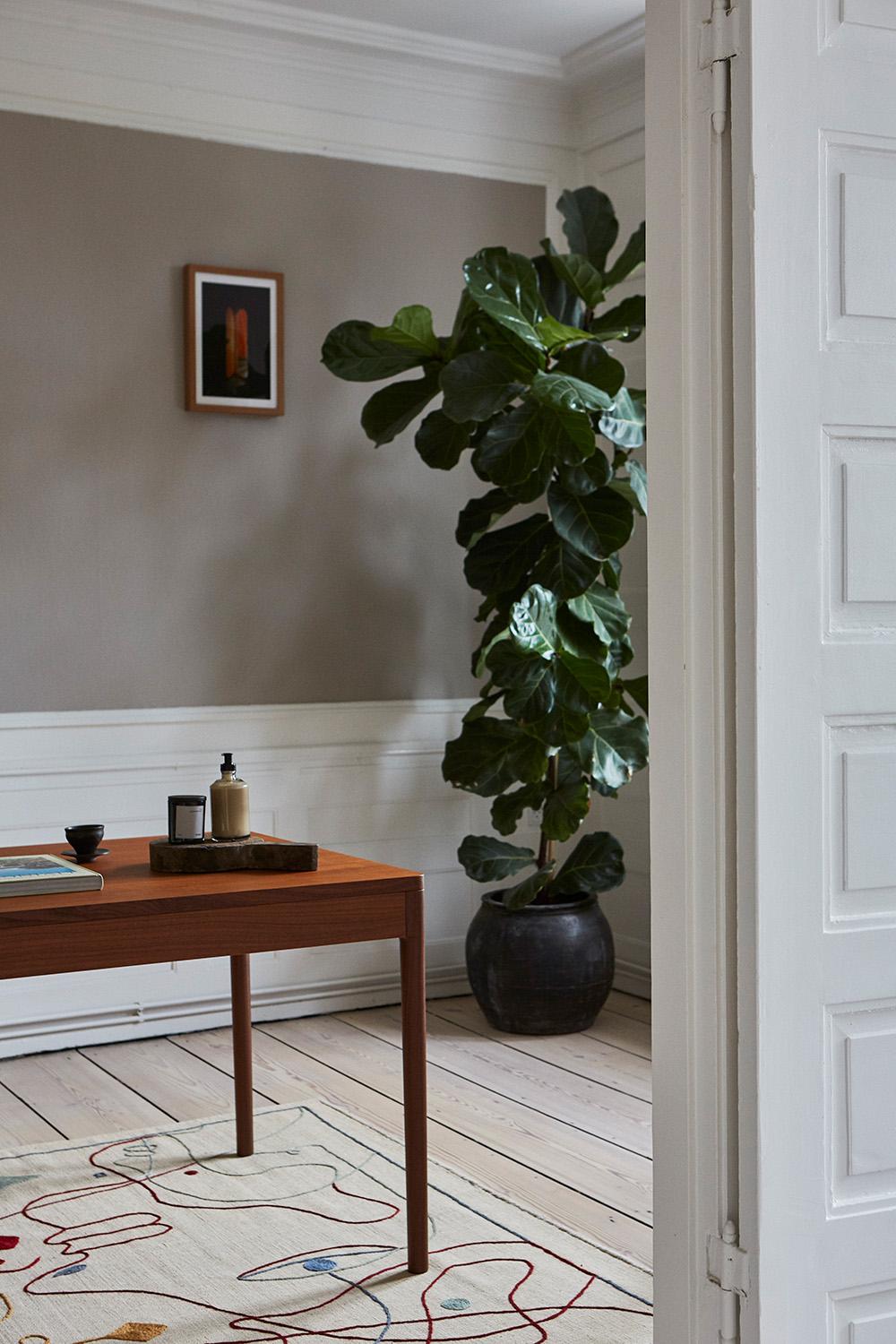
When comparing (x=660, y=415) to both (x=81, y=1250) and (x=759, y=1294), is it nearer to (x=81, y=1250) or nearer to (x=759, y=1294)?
(x=759, y=1294)

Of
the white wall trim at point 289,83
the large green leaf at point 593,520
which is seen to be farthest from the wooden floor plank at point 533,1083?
the white wall trim at point 289,83

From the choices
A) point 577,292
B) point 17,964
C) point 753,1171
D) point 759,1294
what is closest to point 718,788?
point 753,1171

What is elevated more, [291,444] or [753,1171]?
[291,444]

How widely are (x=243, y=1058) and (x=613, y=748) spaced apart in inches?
57.9

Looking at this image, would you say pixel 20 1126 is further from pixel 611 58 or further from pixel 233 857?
pixel 611 58

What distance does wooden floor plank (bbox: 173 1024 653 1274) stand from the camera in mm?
2822

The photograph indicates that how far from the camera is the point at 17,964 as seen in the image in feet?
7.39

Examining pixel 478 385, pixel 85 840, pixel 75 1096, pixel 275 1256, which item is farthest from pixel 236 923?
pixel 478 385

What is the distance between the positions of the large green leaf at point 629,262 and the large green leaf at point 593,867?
1.64 m

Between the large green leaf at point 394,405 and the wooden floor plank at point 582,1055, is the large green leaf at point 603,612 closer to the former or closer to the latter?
the large green leaf at point 394,405

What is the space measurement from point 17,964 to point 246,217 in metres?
2.88

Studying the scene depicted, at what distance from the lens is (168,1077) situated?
3.93 metres

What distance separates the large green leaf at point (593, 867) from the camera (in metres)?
4.32

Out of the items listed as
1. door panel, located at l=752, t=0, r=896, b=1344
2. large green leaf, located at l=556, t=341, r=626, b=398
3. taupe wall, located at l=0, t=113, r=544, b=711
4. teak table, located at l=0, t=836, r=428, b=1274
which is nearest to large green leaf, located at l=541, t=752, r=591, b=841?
taupe wall, located at l=0, t=113, r=544, b=711
